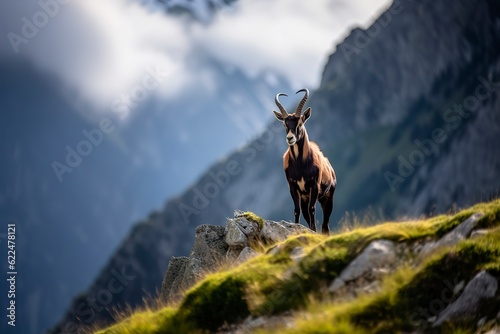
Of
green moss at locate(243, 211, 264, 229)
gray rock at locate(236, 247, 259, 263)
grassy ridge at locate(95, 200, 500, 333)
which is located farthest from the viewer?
green moss at locate(243, 211, 264, 229)

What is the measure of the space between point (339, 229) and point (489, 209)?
448cm

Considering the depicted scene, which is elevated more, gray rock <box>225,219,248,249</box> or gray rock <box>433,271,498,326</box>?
gray rock <box>225,219,248,249</box>

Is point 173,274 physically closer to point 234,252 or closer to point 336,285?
point 234,252

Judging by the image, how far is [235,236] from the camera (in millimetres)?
→ 18500

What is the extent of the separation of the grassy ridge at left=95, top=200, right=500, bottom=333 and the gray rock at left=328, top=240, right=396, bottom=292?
6.2 inches

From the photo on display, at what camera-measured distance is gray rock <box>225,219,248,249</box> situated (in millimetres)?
18369

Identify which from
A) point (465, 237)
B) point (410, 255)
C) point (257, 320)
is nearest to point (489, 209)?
point (465, 237)

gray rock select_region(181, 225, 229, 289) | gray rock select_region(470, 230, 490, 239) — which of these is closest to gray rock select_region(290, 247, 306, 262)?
gray rock select_region(470, 230, 490, 239)

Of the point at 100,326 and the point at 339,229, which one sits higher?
the point at 100,326

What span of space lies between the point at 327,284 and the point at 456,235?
290 cm

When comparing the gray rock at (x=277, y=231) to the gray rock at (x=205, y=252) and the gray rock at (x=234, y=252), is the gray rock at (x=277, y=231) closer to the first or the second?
the gray rock at (x=234, y=252)

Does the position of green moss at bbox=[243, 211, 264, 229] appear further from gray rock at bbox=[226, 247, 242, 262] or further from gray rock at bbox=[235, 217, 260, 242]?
gray rock at bbox=[226, 247, 242, 262]

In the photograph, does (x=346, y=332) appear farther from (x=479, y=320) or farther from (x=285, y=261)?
(x=285, y=261)

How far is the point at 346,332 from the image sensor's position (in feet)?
30.0
